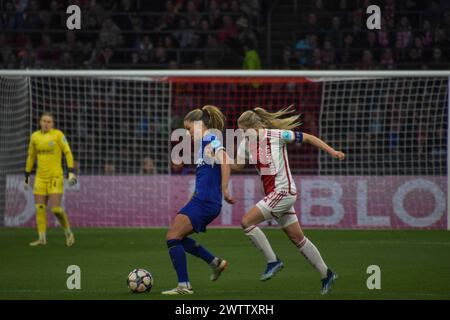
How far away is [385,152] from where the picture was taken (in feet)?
68.6

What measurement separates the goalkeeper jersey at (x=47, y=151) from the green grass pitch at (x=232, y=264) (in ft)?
4.17

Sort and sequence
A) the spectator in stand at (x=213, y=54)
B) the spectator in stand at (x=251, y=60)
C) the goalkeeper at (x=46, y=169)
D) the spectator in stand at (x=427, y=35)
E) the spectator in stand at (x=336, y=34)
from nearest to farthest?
the goalkeeper at (x=46, y=169) < the spectator in stand at (x=427, y=35) < the spectator in stand at (x=251, y=60) < the spectator in stand at (x=336, y=34) < the spectator in stand at (x=213, y=54)

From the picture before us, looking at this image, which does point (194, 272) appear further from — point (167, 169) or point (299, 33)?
point (299, 33)

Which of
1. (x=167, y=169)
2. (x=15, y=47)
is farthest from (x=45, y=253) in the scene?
(x=15, y=47)

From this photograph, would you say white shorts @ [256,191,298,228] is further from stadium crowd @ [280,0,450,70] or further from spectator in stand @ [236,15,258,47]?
spectator in stand @ [236,15,258,47]

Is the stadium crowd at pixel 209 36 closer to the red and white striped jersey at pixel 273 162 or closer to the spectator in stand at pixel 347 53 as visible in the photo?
the spectator in stand at pixel 347 53

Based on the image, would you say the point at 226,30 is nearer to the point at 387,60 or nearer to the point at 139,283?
the point at 387,60

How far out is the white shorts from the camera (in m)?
10.7

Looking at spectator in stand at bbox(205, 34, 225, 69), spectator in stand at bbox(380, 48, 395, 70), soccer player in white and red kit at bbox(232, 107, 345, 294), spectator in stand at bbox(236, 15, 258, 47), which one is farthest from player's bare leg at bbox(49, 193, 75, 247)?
spectator in stand at bbox(380, 48, 395, 70)

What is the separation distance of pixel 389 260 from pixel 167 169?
322 inches

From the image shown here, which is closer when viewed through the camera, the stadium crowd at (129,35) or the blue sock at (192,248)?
the blue sock at (192,248)

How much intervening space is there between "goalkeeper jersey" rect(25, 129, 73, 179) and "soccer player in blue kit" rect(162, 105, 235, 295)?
6.74 metres

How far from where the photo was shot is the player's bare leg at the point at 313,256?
10.3 metres

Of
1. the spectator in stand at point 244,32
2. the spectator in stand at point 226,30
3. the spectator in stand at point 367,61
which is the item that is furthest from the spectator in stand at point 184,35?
the spectator in stand at point 367,61
